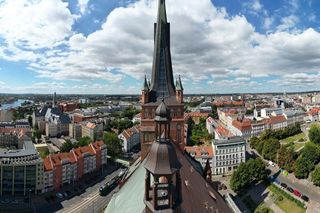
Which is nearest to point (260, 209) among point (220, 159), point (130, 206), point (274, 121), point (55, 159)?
point (220, 159)

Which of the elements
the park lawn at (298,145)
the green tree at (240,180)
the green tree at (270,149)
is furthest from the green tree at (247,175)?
the park lawn at (298,145)

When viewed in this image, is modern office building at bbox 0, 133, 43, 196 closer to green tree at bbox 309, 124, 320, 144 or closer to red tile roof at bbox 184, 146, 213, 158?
red tile roof at bbox 184, 146, 213, 158

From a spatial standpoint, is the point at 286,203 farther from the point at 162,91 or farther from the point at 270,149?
the point at 162,91

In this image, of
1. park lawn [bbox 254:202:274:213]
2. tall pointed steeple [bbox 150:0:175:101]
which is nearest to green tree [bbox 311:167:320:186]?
park lawn [bbox 254:202:274:213]

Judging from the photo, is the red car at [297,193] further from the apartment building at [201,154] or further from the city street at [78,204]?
the city street at [78,204]

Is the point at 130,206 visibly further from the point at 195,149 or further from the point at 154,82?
the point at 195,149

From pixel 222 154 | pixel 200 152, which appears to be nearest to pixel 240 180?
pixel 222 154
